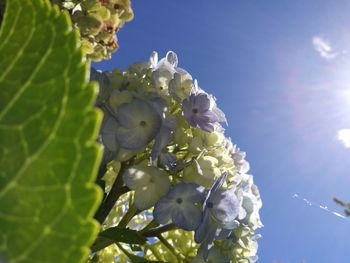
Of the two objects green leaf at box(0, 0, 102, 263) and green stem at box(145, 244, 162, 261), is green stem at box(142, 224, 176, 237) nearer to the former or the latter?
green stem at box(145, 244, 162, 261)

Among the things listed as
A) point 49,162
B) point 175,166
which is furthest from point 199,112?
point 49,162

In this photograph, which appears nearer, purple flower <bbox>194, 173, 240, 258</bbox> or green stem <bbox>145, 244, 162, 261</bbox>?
purple flower <bbox>194, 173, 240, 258</bbox>

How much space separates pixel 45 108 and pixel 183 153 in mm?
755

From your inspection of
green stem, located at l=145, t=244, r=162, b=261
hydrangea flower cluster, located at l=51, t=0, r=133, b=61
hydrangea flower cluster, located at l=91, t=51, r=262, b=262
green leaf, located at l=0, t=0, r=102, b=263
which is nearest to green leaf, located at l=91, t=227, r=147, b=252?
hydrangea flower cluster, located at l=91, t=51, r=262, b=262

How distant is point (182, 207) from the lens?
82 cm

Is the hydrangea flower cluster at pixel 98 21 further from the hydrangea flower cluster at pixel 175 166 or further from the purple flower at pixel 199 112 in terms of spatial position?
the purple flower at pixel 199 112

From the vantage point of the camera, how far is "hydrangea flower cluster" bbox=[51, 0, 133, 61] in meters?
1.11

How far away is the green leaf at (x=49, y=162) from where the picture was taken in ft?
0.58

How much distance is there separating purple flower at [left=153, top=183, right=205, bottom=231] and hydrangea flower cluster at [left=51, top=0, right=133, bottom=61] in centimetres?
39

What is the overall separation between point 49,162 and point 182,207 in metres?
0.65

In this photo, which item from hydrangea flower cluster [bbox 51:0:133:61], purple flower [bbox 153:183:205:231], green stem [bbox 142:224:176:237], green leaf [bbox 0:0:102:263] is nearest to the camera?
green leaf [bbox 0:0:102:263]

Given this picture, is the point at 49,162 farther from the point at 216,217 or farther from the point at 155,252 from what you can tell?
the point at 155,252

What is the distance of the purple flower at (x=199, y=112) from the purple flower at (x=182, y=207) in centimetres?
12

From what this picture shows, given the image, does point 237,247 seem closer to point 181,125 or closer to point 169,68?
point 181,125
